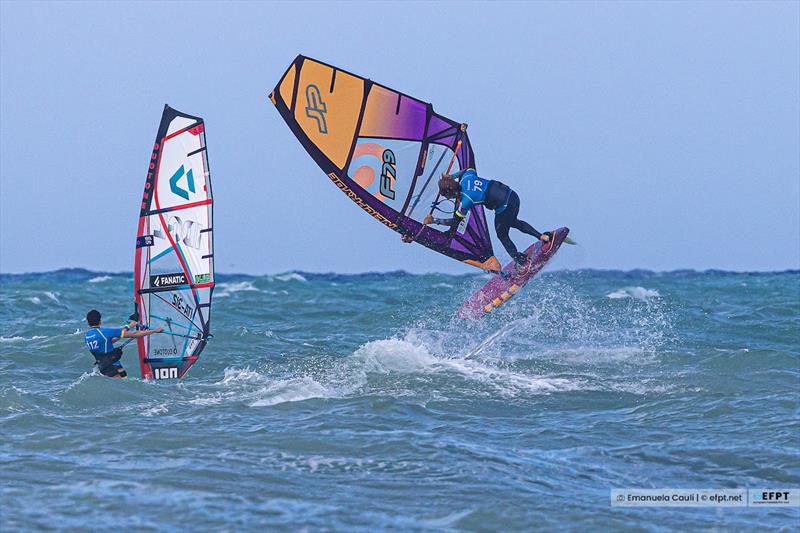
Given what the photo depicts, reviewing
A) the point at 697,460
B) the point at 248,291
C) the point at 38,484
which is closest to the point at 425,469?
the point at 697,460

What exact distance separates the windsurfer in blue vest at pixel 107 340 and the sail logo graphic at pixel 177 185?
4.87ft

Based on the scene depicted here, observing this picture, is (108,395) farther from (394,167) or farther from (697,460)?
(697,460)

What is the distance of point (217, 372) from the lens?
1142cm

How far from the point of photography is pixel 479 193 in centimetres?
1041

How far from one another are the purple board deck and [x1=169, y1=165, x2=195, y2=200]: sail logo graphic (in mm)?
3757

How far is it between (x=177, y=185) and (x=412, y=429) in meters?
4.07

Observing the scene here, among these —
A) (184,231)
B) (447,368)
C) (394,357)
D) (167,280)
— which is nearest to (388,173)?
(394,357)

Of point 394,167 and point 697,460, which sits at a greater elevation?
point 394,167

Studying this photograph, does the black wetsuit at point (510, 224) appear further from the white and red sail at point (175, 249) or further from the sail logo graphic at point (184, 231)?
the sail logo graphic at point (184, 231)

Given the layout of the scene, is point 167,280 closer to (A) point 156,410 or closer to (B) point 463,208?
(A) point 156,410

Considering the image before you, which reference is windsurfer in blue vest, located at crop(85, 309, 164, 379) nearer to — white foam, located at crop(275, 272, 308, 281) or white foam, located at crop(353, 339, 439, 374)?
white foam, located at crop(353, 339, 439, 374)

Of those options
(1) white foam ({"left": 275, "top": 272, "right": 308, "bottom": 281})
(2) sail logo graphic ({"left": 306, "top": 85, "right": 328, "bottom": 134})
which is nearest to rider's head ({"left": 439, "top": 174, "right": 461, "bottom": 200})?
(2) sail logo graphic ({"left": 306, "top": 85, "right": 328, "bottom": 134})

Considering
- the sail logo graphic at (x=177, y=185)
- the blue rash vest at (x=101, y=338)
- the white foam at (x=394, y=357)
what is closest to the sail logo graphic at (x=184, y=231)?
the sail logo graphic at (x=177, y=185)

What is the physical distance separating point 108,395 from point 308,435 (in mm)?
2822
